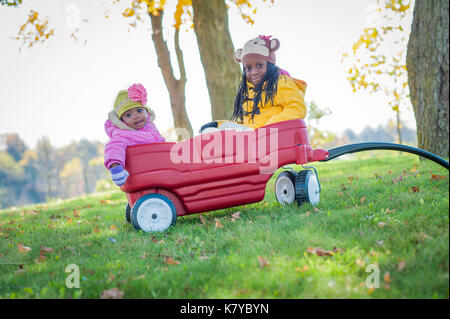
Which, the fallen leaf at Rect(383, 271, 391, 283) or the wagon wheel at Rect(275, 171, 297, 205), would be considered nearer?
the fallen leaf at Rect(383, 271, 391, 283)

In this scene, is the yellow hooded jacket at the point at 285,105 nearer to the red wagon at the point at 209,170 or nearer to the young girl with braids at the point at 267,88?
the young girl with braids at the point at 267,88

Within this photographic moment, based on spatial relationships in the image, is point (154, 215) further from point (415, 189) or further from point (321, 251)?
point (415, 189)

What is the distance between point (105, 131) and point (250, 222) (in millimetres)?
1699

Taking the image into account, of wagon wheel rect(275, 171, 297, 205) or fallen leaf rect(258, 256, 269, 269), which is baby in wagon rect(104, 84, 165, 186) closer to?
wagon wheel rect(275, 171, 297, 205)

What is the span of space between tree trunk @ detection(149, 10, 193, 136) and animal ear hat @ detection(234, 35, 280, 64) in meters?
5.30

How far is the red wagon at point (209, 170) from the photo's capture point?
3574 millimetres

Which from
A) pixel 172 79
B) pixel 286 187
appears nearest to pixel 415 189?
pixel 286 187

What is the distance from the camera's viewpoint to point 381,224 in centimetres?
276

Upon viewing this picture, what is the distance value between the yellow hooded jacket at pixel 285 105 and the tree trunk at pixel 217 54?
8.69ft

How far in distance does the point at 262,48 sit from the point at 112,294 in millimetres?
2892

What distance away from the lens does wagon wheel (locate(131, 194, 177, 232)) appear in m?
3.59

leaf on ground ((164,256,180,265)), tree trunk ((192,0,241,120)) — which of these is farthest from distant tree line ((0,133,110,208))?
leaf on ground ((164,256,180,265))
